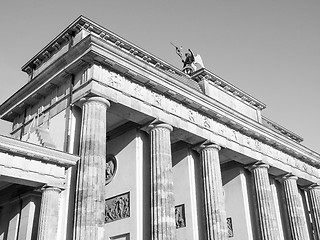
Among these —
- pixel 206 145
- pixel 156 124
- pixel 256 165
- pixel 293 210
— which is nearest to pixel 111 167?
pixel 156 124

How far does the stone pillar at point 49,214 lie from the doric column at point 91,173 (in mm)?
918

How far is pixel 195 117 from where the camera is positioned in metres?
25.2

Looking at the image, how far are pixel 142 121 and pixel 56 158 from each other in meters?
6.67

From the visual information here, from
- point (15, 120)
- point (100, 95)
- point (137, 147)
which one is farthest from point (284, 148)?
point (15, 120)

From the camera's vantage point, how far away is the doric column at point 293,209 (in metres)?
31.0

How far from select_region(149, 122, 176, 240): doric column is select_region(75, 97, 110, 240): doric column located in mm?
3646

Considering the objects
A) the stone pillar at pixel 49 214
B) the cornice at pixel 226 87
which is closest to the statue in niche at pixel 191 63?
the cornice at pixel 226 87

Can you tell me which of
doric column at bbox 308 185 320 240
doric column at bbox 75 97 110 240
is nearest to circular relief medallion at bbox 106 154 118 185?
doric column at bbox 75 97 110 240

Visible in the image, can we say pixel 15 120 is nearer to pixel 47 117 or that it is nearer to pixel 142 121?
pixel 47 117

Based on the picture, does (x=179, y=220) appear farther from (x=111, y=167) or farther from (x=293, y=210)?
(x=293, y=210)

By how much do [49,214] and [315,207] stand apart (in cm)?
2644

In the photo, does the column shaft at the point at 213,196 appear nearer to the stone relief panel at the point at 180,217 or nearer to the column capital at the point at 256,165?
the stone relief panel at the point at 180,217

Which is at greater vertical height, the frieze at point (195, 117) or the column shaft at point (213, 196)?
the frieze at point (195, 117)

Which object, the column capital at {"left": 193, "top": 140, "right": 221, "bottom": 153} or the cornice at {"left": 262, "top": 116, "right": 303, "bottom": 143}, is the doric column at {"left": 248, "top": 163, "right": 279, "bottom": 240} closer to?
the column capital at {"left": 193, "top": 140, "right": 221, "bottom": 153}
